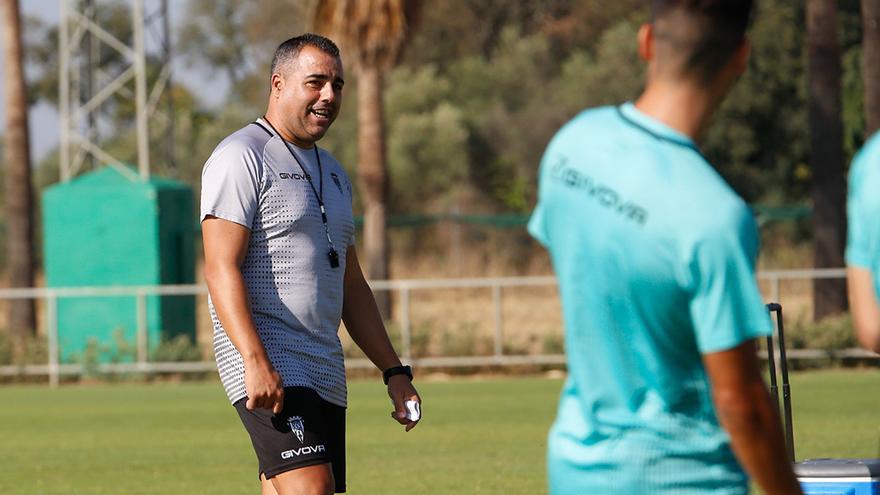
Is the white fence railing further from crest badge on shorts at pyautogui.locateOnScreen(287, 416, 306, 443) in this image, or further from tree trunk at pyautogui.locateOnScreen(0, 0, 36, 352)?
crest badge on shorts at pyautogui.locateOnScreen(287, 416, 306, 443)

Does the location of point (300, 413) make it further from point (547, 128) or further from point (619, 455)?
point (547, 128)

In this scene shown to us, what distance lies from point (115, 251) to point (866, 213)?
22.6 meters

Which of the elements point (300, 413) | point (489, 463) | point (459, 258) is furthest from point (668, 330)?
point (459, 258)

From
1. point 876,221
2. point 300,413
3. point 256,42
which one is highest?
point 256,42

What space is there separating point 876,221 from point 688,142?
89 cm

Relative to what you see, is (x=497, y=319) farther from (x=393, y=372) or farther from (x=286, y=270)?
(x=286, y=270)

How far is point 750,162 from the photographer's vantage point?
43531 mm

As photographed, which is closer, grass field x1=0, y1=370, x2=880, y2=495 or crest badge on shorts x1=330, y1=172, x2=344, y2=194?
crest badge on shorts x1=330, y1=172, x2=344, y2=194

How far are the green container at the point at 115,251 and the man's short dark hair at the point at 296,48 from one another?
19.2m

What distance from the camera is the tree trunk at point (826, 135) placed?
24.3 meters

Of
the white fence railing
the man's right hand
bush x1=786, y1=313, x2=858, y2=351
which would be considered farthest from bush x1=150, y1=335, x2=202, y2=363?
the man's right hand

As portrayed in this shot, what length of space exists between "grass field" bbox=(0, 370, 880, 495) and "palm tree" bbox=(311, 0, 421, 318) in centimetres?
508

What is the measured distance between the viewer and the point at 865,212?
12.7ft

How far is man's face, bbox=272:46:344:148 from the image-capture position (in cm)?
575
